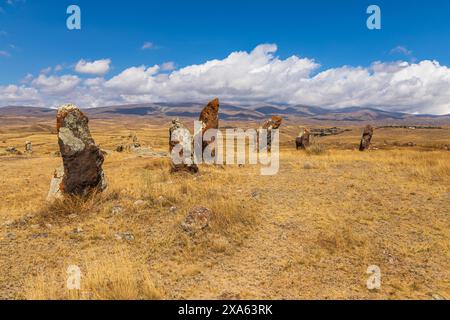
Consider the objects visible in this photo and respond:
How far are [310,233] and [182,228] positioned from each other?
3539mm

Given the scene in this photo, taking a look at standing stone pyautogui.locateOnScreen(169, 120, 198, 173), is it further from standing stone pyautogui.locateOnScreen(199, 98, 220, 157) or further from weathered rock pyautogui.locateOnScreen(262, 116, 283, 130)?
weathered rock pyautogui.locateOnScreen(262, 116, 283, 130)

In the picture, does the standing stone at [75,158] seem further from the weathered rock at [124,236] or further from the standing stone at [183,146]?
the standing stone at [183,146]

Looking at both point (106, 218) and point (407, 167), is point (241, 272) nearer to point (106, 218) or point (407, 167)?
point (106, 218)

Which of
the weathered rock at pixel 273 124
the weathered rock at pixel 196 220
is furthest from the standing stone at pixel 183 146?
the weathered rock at pixel 273 124

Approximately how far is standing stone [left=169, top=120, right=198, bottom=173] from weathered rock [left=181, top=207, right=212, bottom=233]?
7.53m

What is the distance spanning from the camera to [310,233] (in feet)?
30.8

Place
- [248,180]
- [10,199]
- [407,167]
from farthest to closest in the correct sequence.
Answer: [407,167], [248,180], [10,199]

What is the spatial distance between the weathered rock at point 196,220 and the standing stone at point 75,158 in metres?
4.87

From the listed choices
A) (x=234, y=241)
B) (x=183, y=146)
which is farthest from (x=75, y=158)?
(x=234, y=241)

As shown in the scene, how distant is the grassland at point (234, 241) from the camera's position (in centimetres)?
654

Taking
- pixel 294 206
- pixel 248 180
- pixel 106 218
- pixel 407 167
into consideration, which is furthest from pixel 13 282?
pixel 407 167

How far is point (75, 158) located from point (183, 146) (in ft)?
20.8

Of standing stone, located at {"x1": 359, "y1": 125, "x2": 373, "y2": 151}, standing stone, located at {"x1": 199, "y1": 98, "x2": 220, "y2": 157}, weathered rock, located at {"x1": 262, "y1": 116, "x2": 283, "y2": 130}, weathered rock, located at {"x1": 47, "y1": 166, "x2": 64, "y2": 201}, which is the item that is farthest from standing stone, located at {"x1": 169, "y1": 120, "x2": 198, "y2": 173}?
standing stone, located at {"x1": 359, "y1": 125, "x2": 373, "y2": 151}

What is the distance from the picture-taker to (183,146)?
57.9 feet
